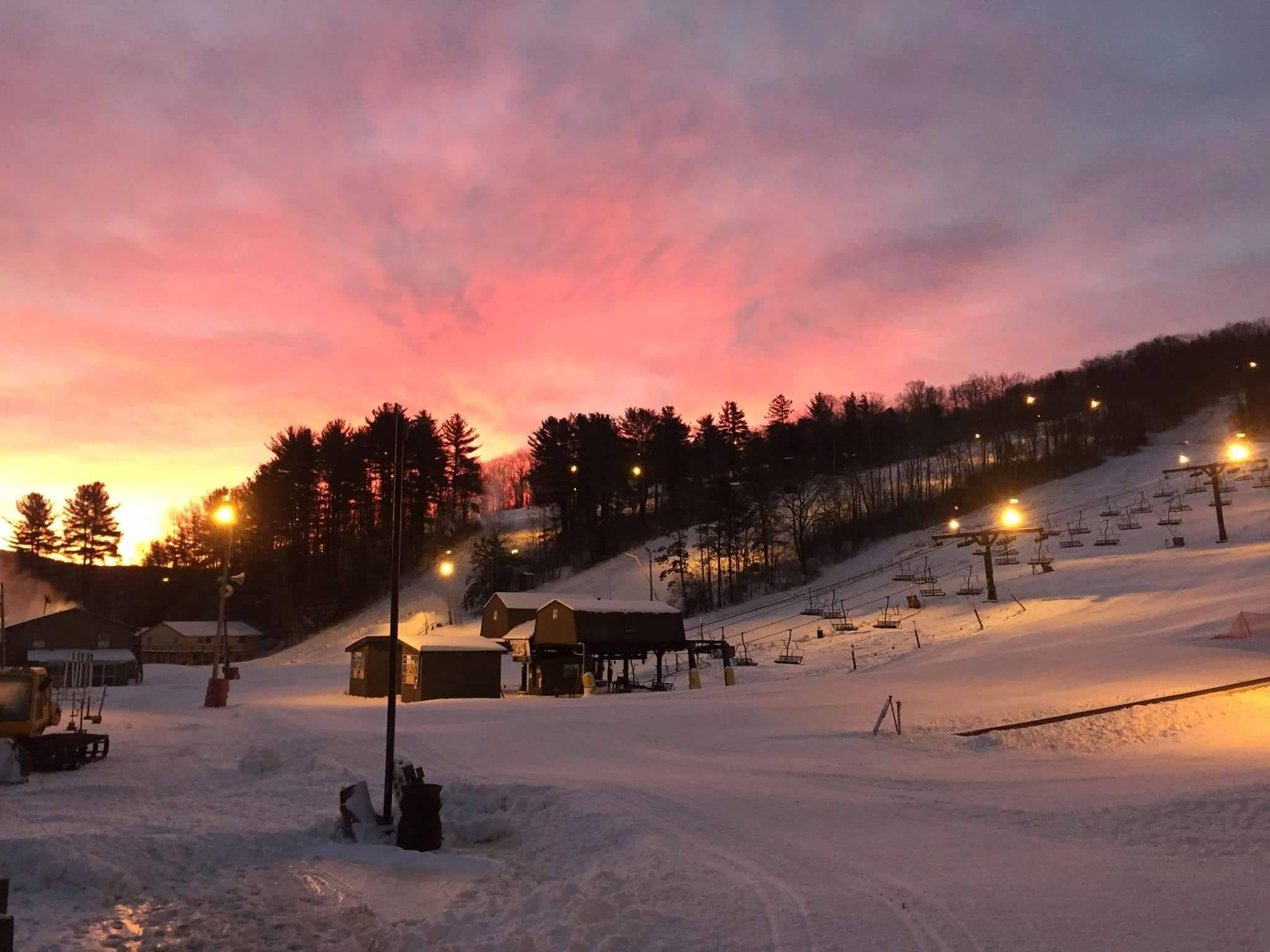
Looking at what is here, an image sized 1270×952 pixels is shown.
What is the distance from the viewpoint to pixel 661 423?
108000mm

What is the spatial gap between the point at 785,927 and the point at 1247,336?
161m

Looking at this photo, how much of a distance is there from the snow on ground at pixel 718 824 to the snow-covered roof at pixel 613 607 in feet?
51.5

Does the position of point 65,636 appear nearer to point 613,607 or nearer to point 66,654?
point 66,654

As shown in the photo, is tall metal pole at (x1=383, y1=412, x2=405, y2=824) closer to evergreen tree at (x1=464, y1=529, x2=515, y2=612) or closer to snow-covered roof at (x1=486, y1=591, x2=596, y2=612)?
snow-covered roof at (x1=486, y1=591, x2=596, y2=612)

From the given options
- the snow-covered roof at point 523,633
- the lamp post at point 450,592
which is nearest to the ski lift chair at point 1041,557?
the snow-covered roof at point 523,633

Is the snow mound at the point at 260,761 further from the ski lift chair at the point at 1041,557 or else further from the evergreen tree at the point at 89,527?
the evergreen tree at the point at 89,527

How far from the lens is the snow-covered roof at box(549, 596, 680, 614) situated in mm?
45469

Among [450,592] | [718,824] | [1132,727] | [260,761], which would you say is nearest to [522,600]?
[450,592]

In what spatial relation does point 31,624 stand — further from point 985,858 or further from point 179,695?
point 985,858

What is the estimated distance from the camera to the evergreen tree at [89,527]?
108m

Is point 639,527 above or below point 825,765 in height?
above

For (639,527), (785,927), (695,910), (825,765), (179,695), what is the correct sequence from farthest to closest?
(639,527)
(179,695)
(825,765)
(695,910)
(785,927)

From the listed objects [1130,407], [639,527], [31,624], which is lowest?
[31,624]


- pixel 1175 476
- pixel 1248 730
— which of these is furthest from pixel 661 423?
pixel 1248 730
